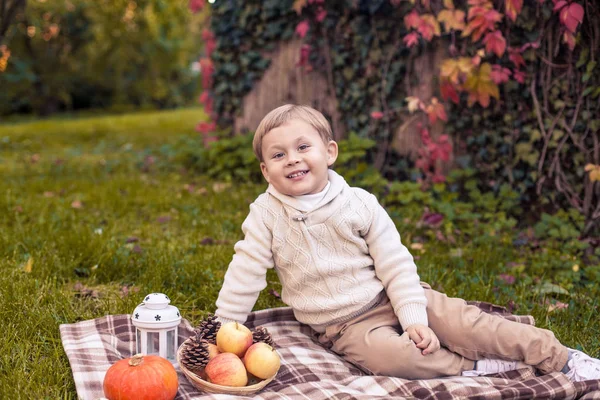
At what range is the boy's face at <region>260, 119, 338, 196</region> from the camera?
258 centimetres

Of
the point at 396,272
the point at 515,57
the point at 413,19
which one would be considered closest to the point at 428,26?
the point at 413,19

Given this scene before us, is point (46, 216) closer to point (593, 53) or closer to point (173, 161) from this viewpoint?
point (173, 161)

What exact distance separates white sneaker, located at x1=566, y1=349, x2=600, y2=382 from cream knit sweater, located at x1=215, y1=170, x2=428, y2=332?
609 mm

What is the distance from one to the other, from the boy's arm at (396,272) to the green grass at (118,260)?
0.73 m

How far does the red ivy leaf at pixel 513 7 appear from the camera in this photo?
13.3 feet

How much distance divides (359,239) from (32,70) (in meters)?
14.2

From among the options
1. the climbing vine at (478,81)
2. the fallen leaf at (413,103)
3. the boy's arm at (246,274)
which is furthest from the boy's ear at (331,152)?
the fallen leaf at (413,103)

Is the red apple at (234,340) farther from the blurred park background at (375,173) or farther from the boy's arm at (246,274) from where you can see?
the blurred park background at (375,173)

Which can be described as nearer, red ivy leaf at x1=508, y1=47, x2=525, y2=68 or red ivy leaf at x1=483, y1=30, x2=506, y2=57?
red ivy leaf at x1=483, y1=30, x2=506, y2=57

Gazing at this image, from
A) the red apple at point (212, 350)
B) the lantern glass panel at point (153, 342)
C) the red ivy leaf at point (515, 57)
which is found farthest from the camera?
the red ivy leaf at point (515, 57)

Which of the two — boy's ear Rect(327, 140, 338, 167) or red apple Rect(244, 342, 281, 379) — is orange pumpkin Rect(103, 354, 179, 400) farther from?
boy's ear Rect(327, 140, 338, 167)

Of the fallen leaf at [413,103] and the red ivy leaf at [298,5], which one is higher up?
the red ivy leaf at [298,5]

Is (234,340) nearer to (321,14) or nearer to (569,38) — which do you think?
(569,38)

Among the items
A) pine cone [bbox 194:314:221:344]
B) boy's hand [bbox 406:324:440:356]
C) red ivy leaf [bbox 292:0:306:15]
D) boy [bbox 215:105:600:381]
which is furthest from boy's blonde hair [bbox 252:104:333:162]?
red ivy leaf [bbox 292:0:306:15]
